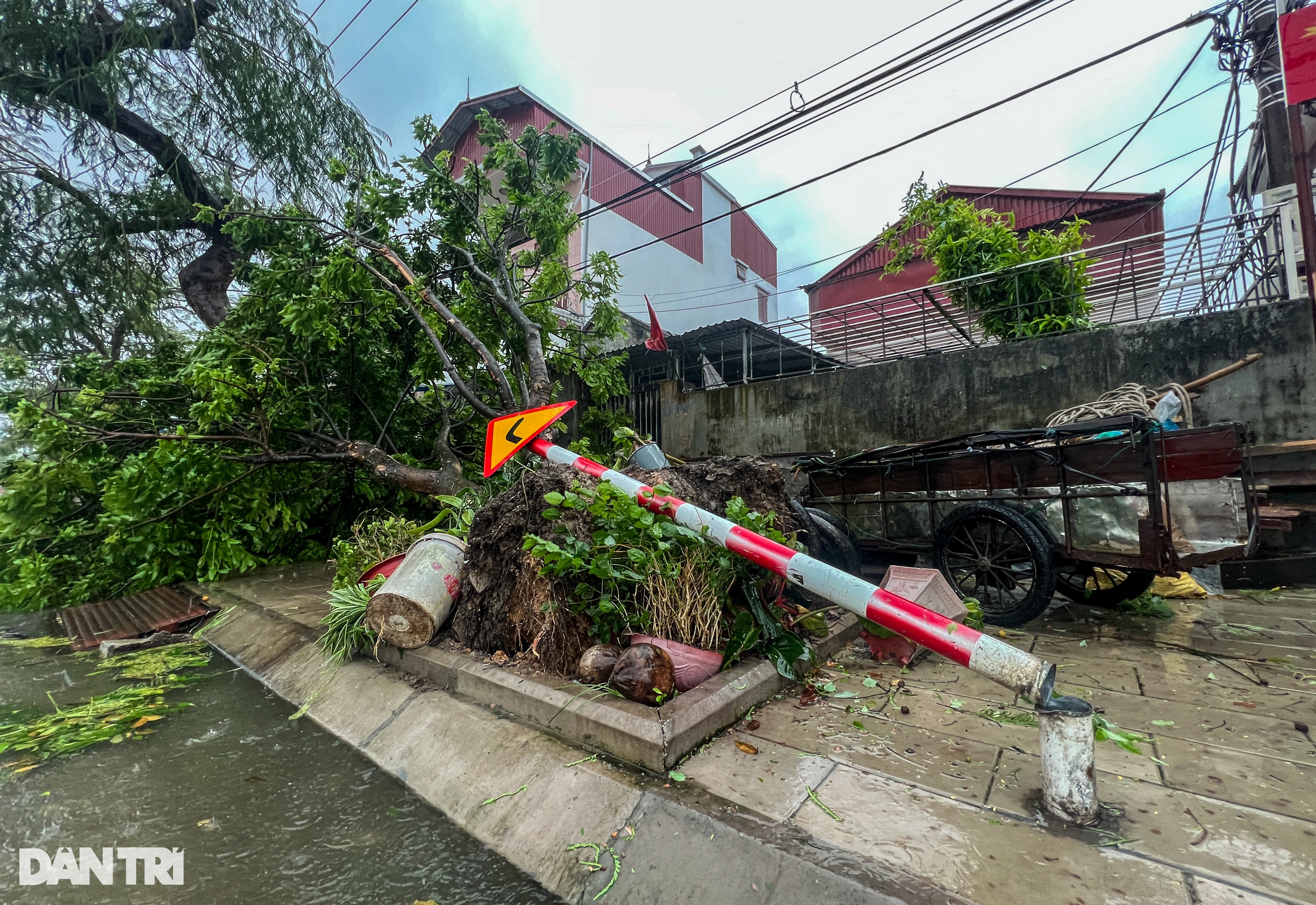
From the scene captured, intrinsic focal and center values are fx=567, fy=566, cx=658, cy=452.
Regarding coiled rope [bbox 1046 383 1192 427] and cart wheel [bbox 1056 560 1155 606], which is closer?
cart wheel [bbox 1056 560 1155 606]

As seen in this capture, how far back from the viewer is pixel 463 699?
3.28 metres

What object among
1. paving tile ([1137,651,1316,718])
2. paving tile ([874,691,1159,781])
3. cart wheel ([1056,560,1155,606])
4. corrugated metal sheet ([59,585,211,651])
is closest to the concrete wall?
cart wheel ([1056,560,1155,606])

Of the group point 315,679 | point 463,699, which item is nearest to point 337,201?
point 315,679

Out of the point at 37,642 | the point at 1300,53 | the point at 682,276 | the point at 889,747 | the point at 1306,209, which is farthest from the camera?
the point at 682,276

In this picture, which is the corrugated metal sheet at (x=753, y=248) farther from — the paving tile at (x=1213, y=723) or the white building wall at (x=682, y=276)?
the paving tile at (x=1213, y=723)

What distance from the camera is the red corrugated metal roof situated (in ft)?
46.1

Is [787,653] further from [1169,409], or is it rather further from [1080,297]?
[1080,297]

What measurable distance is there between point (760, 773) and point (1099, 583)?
4555 mm

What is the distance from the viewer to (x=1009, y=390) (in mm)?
7426

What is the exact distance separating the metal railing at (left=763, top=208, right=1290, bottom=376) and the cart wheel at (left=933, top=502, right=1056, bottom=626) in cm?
423

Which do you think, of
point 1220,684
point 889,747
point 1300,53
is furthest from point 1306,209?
point 889,747

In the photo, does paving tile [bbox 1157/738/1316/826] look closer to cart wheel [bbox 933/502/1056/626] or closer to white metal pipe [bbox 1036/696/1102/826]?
white metal pipe [bbox 1036/696/1102/826]

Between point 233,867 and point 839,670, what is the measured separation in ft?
10.3

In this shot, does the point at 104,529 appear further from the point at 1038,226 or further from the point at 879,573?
the point at 1038,226
